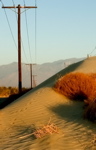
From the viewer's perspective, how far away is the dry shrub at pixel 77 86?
719 inches

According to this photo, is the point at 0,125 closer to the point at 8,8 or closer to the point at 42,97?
the point at 42,97

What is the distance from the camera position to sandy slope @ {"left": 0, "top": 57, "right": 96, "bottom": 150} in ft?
35.1

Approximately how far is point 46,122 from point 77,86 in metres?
5.21

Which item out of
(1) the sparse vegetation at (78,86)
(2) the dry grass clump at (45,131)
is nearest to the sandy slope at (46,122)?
(2) the dry grass clump at (45,131)

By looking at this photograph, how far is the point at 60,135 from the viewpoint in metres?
11.6

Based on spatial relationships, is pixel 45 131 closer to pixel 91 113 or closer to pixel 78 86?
pixel 91 113

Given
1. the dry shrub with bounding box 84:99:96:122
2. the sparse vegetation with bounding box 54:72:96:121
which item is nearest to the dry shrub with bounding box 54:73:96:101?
the sparse vegetation with bounding box 54:72:96:121

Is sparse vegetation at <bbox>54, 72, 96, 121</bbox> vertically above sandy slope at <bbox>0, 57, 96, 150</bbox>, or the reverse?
sparse vegetation at <bbox>54, 72, 96, 121</bbox>

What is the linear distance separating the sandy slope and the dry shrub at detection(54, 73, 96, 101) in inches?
16.7

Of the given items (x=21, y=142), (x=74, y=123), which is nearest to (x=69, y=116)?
(x=74, y=123)

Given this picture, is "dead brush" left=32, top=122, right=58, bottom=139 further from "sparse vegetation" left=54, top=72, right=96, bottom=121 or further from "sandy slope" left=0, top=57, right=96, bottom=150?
"sparse vegetation" left=54, top=72, right=96, bottom=121

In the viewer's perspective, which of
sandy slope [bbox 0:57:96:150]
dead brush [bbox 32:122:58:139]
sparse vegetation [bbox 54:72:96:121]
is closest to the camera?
sandy slope [bbox 0:57:96:150]

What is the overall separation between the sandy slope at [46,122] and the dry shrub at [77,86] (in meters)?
0.43

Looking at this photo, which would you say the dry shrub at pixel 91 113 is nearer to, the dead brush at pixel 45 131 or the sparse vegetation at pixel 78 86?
the dead brush at pixel 45 131
